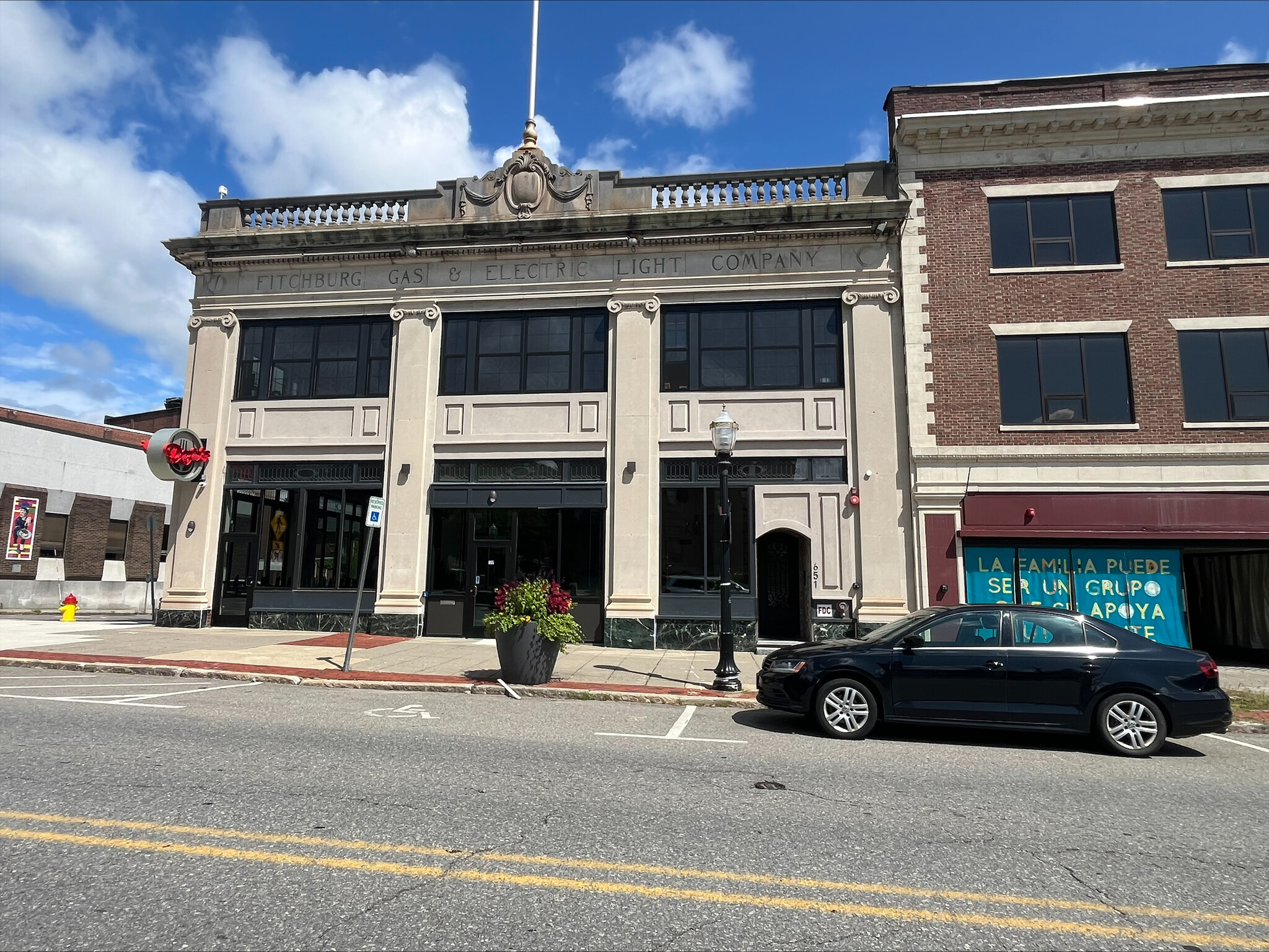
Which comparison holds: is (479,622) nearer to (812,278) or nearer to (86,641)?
(86,641)

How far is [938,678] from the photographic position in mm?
8000

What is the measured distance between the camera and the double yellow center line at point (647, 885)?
362 centimetres

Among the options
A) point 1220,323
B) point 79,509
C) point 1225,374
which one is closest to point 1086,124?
point 1220,323

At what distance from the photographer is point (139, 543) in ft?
105

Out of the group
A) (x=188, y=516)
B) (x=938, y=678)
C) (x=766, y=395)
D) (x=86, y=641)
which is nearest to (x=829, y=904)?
(x=938, y=678)

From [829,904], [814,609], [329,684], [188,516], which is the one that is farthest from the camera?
[188,516]

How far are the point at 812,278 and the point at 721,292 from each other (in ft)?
6.85

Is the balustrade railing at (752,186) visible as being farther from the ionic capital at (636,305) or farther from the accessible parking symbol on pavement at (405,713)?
the accessible parking symbol on pavement at (405,713)

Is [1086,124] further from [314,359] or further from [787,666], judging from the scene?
[314,359]

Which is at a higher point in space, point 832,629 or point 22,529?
point 22,529

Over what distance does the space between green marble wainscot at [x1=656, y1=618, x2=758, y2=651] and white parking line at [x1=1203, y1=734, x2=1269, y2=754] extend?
8.08 metres

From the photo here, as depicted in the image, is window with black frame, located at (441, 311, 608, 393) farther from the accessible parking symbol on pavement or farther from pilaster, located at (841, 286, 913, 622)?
the accessible parking symbol on pavement

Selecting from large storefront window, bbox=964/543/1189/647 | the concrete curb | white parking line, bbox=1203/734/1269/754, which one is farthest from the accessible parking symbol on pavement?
large storefront window, bbox=964/543/1189/647

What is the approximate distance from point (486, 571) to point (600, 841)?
12.9 m
